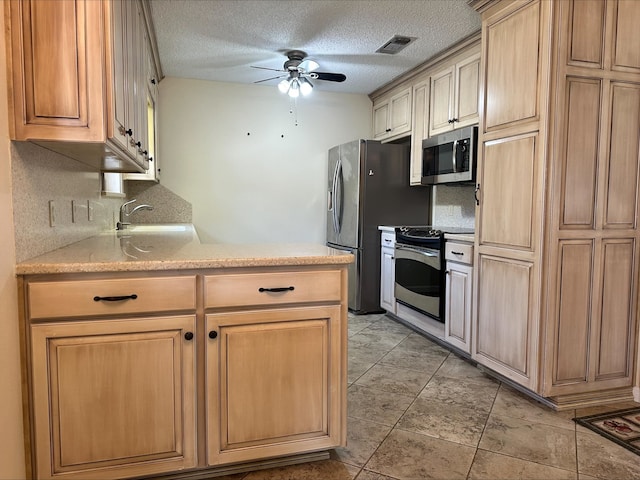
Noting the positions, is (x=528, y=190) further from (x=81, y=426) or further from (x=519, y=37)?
(x=81, y=426)

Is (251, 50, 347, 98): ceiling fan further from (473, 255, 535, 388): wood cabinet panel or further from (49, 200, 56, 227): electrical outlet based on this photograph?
(49, 200, 56, 227): electrical outlet

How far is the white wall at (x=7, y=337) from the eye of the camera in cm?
134

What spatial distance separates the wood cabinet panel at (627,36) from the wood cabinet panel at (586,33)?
0.31 feet

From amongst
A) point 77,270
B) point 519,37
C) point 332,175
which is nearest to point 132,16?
point 77,270

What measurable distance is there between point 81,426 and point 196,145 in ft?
11.7

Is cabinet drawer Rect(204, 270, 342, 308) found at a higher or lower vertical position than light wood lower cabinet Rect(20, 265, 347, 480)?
higher

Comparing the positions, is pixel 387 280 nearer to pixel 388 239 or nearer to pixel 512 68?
pixel 388 239

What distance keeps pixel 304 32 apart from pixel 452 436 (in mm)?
2914

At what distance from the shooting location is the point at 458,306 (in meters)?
3.19

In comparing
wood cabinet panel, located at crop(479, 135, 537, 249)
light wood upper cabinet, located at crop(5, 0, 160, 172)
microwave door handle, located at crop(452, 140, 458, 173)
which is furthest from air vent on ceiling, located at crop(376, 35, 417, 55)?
light wood upper cabinet, located at crop(5, 0, 160, 172)

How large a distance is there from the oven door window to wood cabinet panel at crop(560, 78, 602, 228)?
3.85 feet

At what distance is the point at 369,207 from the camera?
4398 mm

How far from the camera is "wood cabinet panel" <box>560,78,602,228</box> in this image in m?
2.30

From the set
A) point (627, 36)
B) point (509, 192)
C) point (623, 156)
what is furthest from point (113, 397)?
point (627, 36)
